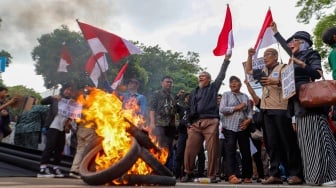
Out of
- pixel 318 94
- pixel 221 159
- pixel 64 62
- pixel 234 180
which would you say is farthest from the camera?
pixel 64 62

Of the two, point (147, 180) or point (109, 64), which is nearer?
point (147, 180)

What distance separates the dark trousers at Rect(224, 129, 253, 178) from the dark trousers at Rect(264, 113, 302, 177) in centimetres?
87

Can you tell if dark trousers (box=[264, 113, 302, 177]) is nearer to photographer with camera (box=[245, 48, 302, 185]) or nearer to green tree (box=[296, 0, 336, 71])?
photographer with camera (box=[245, 48, 302, 185])

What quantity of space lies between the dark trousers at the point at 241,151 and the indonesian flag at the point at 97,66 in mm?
3617

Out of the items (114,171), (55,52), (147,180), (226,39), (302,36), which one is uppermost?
(55,52)

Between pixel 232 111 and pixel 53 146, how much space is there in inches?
123

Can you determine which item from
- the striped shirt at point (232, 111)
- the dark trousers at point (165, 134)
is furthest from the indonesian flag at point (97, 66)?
the striped shirt at point (232, 111)

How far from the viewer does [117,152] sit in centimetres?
589

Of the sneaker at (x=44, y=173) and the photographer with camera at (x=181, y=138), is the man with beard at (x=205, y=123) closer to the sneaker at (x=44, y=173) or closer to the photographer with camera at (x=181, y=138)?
the photographer with camera at (x=181, y=138)

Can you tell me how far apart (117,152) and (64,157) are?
407 cm

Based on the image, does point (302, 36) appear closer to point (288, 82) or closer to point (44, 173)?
point (288, 82)

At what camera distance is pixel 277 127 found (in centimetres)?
643

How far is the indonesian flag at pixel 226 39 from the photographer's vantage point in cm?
861

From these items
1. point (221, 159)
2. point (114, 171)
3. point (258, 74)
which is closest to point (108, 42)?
point (221, 159)
